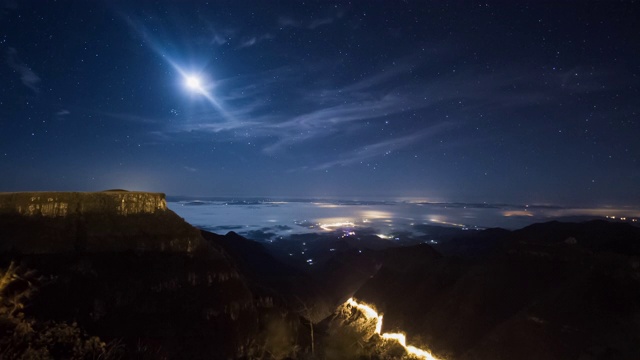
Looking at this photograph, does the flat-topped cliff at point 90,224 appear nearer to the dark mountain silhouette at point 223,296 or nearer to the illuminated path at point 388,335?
the dark mountain silhouette at point 223,296

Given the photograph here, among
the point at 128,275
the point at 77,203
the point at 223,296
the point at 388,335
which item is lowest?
the point at 388,335

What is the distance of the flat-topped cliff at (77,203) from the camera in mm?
46938

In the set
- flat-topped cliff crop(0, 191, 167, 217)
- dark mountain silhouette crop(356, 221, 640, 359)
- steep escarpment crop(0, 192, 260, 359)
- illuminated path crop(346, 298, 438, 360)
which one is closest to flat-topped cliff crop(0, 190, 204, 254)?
flat-topped cliff crop(0, 191, 167, 217)

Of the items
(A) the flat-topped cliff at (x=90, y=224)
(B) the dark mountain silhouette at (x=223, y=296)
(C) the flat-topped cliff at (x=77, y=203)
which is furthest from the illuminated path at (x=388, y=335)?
(C) the flat-topped cliff at (x=77, y=203)

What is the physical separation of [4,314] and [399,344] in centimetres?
6019

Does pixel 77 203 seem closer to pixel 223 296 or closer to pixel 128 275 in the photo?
pixel 128 275

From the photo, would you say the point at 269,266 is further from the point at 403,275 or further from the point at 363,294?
the point at 403,275

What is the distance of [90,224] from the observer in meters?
49.8

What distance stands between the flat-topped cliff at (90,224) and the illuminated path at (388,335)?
129ft

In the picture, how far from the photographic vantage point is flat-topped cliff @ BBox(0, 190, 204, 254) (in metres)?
45.7

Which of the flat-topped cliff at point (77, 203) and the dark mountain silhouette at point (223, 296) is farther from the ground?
Result: the flat-topped cliff at point (77, 203)

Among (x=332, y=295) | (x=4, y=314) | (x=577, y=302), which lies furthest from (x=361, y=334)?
(x=4, y=314)

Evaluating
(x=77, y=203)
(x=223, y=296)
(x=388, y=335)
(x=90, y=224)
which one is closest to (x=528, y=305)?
(x=388, y=335)

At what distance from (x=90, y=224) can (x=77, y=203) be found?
145 inches
